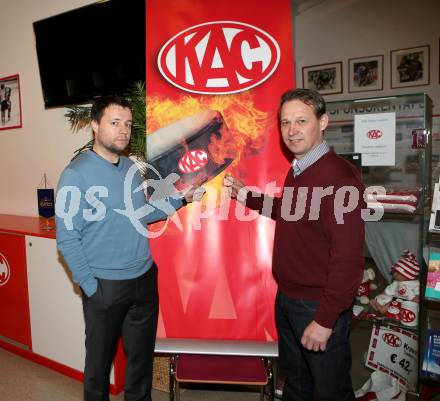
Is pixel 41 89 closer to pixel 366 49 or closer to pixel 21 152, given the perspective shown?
pixel 21 152

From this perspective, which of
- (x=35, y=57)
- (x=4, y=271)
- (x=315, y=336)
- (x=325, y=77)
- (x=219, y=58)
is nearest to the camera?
(x=315, y=336)

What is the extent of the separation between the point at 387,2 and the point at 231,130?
314 cm

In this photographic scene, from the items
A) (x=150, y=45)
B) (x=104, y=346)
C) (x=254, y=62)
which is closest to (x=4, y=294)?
(x=104, y=346)

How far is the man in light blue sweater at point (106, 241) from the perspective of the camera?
5.52 ft

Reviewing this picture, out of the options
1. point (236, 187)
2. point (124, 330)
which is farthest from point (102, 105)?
point (124, 330)

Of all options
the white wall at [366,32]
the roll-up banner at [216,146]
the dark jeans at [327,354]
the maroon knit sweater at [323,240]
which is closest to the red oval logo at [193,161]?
the roll-up banner at [216,146]

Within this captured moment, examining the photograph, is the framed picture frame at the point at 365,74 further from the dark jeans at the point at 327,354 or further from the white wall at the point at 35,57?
the dark jeans at the point at 327,354

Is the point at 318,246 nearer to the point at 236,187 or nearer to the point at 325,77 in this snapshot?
the point at 236,187

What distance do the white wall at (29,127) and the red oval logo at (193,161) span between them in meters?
1.26

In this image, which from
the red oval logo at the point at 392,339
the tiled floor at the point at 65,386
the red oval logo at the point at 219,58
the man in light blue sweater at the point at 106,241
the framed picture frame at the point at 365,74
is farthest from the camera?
the framed picture frame at the point at 365,74

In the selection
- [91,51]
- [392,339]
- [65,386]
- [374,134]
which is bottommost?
[65,386]

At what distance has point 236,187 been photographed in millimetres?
1898

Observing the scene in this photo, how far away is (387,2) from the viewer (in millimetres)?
3959

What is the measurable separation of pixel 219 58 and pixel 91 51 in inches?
49.6
